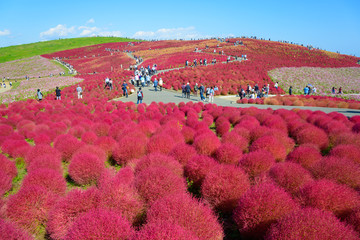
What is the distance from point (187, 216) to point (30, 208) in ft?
10.0

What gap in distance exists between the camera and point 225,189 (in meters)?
4.13

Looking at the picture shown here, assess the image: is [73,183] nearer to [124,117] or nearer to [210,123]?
[124,117]

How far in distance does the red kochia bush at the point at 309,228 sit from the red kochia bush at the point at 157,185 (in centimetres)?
177

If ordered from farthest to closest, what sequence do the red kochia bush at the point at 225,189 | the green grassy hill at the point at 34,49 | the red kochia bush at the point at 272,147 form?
the green grassy hill at the point at 34,49
the red kochia bush at the point at 272,147
the red kochia bush at the point at 225,189

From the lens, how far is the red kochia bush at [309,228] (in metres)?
2.56

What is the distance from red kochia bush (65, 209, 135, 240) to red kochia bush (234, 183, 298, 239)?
1.79 m

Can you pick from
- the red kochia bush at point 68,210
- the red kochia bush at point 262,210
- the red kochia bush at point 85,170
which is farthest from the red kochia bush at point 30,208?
the red kochia bush at point 262,210

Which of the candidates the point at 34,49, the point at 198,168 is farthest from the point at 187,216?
the point at 34,49

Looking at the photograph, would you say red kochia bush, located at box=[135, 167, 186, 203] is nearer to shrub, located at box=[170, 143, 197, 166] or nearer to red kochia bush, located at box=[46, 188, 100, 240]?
red kochia bush, located at box=[46, 188, 100, 240]

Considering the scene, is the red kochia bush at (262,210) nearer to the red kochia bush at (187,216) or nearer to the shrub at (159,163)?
the red kochia bush at (187,216)

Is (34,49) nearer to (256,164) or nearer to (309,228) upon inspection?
(256,164)

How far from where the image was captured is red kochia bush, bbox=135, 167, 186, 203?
3.92 metres

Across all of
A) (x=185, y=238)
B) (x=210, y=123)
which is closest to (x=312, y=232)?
(x=185, y=238)

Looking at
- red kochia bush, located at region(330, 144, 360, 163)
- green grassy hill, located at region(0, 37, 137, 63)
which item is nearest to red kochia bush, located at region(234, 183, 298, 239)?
red kochia bush, located at region(330, 144, 360, 163)
